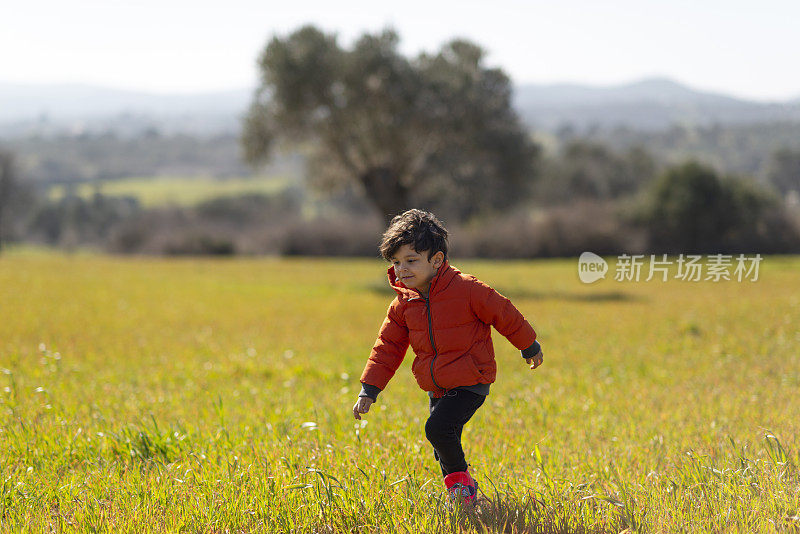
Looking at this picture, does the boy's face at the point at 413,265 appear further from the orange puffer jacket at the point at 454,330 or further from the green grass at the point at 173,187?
the green grass at the point at 173,187

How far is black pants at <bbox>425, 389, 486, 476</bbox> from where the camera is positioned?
14.0 feet

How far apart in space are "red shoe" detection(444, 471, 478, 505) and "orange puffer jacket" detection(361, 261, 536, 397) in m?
0.57

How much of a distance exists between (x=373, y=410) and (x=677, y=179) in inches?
1633

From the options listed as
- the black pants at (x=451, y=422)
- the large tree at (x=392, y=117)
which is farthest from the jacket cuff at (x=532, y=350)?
the large tree at (x=392, y=117)

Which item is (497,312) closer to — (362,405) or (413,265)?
(413,265)

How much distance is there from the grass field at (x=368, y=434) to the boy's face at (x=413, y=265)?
4.58ft

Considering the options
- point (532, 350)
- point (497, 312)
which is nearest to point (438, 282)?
point (497, 312)

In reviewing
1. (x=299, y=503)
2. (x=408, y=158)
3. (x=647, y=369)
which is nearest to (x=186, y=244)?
(x=408, y=158)

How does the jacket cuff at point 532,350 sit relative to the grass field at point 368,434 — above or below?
above

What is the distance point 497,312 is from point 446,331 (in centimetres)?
36

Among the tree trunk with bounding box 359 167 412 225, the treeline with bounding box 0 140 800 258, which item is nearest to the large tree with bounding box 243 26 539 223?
the tree trunk with bounding box 359 167 412 225

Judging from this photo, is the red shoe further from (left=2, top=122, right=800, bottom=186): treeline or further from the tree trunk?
(left=2, top=122, right=800, bottom=186): treeline

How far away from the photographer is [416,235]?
4.23 m

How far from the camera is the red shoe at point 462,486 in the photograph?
14.0ft
